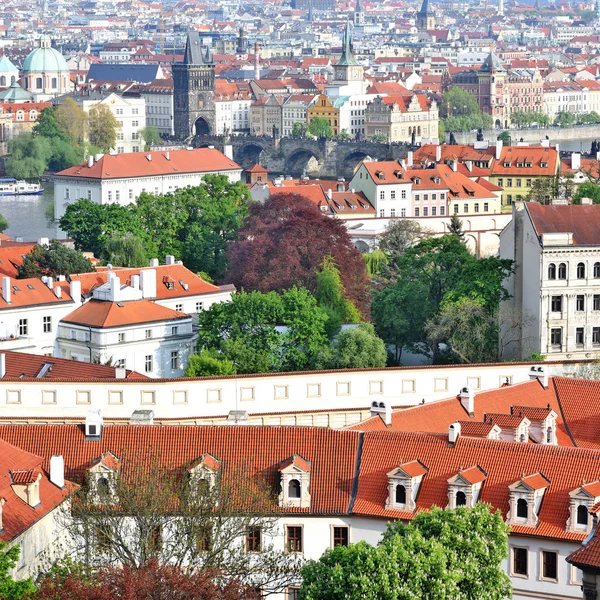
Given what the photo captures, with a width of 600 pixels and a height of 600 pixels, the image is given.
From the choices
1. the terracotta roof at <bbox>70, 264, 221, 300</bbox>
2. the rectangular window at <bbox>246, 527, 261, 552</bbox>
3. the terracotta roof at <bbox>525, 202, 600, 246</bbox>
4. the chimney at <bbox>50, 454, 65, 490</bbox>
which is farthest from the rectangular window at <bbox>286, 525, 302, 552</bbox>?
the terracotta roof at <bbox>70, 264, 221, 300</bbox>

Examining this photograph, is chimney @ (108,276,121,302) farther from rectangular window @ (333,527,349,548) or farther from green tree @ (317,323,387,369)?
rectangular window @ (333,527,349,548)

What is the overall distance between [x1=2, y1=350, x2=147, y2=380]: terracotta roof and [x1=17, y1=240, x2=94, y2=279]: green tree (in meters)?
15.0

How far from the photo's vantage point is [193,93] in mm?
146750

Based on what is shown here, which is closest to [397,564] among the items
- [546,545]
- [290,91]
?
[546,545]

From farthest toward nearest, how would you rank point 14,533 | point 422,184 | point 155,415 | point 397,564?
1. point 422,184
2. point 155,415
3. point 14,533
4. point 397,564

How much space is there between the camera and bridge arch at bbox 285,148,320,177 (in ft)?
415

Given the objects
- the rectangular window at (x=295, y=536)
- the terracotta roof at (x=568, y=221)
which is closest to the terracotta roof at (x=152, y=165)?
the terracotta roof at (x=568, y=221)

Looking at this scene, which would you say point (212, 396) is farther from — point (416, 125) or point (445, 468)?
point (416, 125)

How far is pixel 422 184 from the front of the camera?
81.6 metres

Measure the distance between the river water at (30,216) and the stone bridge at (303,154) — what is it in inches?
677

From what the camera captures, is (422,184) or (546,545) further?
(422,184)

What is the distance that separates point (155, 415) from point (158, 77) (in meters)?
139

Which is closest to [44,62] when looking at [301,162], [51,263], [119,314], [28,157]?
[301,162]

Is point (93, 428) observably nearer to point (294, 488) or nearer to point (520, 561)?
point (294, 488)
